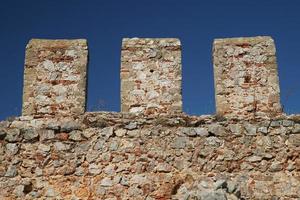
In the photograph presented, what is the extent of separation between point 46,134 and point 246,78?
3.11 metres

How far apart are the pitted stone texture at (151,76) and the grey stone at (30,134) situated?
133 centimetres

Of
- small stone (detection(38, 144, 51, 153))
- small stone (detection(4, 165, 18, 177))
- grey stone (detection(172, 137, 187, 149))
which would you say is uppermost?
grey stone (detection(172, 137, 187, 149))

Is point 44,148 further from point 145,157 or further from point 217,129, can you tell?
point 217,129

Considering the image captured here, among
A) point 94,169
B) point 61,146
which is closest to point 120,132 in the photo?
point 94,169

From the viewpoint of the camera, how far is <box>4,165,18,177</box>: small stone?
20.3ft

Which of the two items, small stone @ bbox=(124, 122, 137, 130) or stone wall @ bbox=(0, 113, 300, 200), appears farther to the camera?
small stone @ bbox=(124, 122, 137, 130)

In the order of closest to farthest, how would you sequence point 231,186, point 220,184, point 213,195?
point 213,195
point 220,184
point 231,186

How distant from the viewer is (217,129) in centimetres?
630

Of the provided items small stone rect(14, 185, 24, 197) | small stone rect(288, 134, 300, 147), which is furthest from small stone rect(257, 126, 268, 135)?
small stone rect(14, 185, 24, 197)

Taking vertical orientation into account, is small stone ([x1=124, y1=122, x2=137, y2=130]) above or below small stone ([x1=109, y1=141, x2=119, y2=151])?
above

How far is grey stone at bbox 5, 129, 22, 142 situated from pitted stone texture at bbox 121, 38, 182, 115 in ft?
5.16

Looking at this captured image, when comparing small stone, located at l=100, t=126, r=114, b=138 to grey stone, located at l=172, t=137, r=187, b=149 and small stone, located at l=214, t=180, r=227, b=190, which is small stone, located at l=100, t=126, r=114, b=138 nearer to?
grey stone, located at l=172, t=137, r=187, b=149

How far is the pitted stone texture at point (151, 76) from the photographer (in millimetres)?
6430

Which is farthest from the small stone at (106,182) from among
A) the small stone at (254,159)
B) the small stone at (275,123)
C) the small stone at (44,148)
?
the small stone at (275,123)
